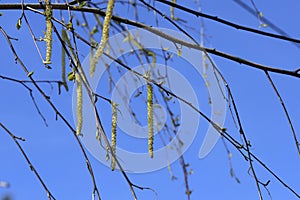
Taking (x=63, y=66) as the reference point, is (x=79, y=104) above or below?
below

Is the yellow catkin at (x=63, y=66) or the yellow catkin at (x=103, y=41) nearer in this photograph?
the yellow catkin at (x=103, y=41)

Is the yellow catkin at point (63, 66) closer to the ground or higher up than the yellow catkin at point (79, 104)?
higher up

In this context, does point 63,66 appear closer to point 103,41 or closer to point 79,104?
point 79,104

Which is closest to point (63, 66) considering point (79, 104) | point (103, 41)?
point (79, 104)

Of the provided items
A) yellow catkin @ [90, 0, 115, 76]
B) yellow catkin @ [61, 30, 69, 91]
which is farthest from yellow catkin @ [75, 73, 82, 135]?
yellow catkin @ [90, 0, 115, 76]

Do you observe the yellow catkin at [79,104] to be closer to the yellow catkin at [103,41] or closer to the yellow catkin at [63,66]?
the yellow catkin at [63,66]

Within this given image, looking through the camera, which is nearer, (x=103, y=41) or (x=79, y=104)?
(x=103, y=41)

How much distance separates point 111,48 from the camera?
112cm

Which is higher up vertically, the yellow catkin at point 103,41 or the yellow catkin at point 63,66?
the yellow catkin at point 63,66

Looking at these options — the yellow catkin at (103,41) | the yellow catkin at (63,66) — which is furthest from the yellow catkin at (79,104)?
the yellow catkin at (103,41)

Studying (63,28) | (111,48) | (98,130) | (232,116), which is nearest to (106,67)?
(111,48)

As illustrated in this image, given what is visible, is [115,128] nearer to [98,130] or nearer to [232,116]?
[98,130]

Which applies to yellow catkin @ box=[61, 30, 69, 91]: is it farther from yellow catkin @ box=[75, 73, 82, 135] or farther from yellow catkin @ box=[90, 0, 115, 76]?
yellow catkin @ box=[90, 0, 115, 76]

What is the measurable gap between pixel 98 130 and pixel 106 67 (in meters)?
0.16
